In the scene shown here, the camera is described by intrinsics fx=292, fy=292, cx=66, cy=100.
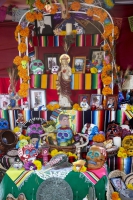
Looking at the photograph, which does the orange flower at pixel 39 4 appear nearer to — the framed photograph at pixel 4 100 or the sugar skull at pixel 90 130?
the framed photograph at pixel 4 100

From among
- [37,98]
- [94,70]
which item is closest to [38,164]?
[37,98]

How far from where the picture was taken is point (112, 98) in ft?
13.5

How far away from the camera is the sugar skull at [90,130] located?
13.2ft

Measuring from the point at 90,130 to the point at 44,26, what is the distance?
64.7 inches

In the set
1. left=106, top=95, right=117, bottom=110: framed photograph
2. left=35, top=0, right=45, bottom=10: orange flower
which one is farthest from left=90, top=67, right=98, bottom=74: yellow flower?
left=35, top=0, right=45, bottom=10: orange flower

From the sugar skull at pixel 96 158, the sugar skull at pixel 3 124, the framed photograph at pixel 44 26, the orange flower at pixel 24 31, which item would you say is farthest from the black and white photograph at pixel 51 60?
the sugar skull at pixel 96 158

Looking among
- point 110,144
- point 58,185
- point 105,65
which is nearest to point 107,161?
point 110,144

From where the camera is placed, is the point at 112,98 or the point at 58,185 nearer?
the point at 58,185

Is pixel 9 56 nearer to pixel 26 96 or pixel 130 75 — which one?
pixel 26 96

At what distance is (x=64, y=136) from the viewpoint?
3592 millimetres

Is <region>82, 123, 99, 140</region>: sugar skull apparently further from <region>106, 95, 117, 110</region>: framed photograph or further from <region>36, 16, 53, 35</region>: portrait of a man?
<region>36, 16, 53, 35</region>: portrait of a man

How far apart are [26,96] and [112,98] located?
126 centimetres

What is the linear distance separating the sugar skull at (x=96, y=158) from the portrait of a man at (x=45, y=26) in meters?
1.89

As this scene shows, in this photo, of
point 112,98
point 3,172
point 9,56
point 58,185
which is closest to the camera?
point 58,185
